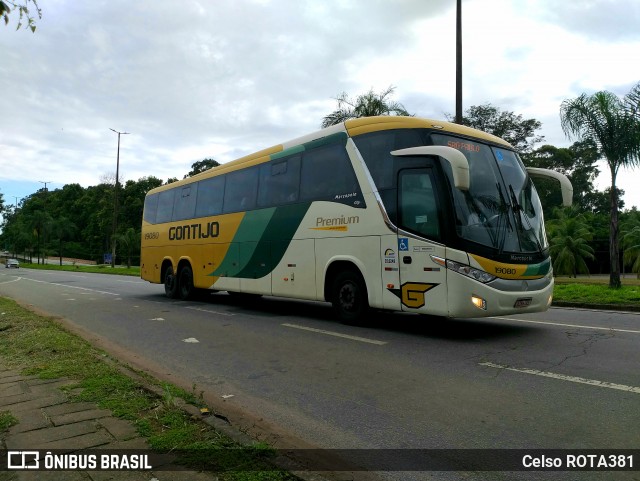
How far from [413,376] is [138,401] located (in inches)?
119

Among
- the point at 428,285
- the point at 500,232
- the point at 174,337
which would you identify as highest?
the point at 500,232

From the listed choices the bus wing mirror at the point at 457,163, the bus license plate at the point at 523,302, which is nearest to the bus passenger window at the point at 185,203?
the bus wing mirror at the point at 457,163

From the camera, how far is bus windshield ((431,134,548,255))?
7.27 meters

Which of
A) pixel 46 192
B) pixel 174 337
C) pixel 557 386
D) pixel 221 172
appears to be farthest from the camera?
pixel 46 192

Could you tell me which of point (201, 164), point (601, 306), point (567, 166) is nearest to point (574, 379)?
point (601, 306)

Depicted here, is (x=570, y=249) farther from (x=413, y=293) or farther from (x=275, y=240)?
(x=413, y=293)

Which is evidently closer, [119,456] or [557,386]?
[119,456]

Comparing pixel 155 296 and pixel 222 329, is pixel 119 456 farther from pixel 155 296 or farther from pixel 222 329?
pixel 155 296

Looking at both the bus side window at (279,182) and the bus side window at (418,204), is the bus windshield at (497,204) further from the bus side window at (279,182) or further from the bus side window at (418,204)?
the bus side window at (279,182)

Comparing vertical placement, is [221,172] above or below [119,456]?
above

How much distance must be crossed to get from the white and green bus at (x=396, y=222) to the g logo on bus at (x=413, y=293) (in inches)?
0.7

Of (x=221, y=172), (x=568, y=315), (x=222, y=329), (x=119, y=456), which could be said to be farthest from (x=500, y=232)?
(x=221, y=172)

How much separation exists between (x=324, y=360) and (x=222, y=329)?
337 cm

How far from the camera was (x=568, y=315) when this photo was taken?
412 inches
